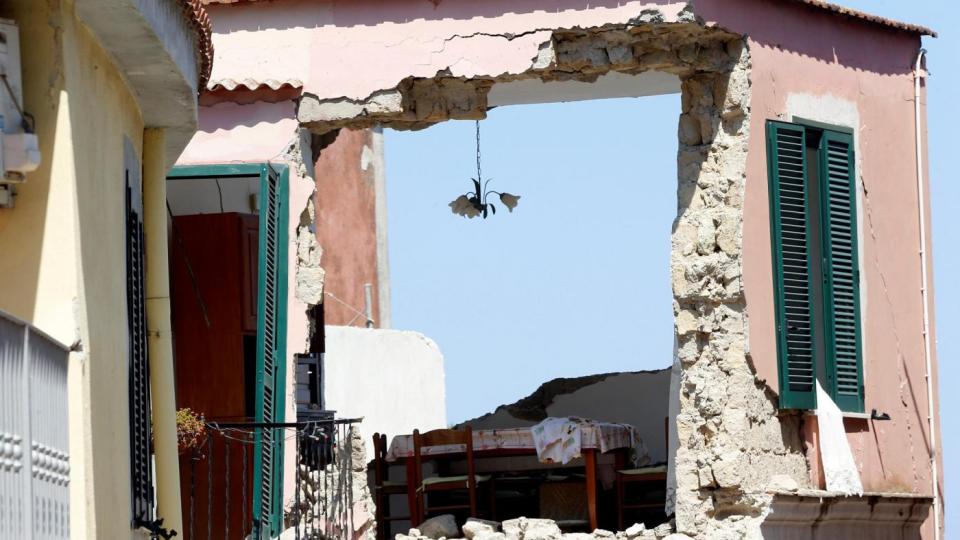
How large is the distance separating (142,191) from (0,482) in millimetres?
3297

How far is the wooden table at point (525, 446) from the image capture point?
14.0 meters

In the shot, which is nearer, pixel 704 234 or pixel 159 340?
pixel 159 340

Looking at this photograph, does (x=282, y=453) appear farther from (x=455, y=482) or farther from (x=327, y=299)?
(x=327, y=299)

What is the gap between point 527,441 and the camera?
1439 cm

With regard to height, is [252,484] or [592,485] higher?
[252,484]

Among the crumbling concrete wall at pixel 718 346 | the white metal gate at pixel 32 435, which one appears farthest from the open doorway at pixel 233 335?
the white metal gate at pixel 32 435

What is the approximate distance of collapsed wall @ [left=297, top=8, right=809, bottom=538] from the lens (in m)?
13.2

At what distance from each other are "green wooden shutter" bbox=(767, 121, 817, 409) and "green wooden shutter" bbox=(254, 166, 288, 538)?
3.29 m

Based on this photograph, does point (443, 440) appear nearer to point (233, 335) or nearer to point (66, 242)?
point (233, 335)

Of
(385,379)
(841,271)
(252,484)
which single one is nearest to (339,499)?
(252,484)

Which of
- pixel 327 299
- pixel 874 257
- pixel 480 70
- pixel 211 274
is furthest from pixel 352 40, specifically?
pixel 327 299

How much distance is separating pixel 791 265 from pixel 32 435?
7683 mm

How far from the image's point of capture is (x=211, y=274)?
1334cm

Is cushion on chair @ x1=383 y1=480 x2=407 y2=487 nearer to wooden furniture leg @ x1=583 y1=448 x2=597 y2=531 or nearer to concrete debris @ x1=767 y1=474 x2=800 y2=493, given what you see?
wooden furniture leg @ x1=583 y1=448 x2=597 y2=531
